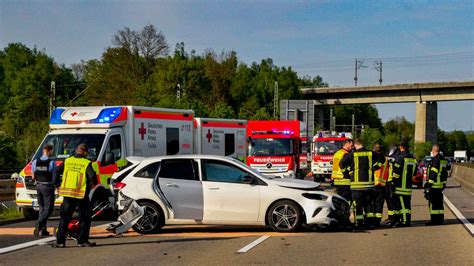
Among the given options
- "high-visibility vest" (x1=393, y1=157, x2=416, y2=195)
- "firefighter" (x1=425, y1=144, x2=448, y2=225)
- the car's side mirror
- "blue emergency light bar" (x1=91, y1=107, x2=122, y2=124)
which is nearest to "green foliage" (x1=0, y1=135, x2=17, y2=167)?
"blue emergency light bar" (x1=91, y1=107, x2=122, y2=124)

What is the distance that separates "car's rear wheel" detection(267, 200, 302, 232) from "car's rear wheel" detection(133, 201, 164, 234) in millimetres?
2096

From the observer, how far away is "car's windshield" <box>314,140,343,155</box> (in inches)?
1485

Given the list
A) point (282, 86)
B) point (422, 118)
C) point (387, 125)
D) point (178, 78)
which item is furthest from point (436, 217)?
point (387, 125)

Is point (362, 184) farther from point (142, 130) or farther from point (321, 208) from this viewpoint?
point (142, 130)

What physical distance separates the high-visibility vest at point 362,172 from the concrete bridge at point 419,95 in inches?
2528

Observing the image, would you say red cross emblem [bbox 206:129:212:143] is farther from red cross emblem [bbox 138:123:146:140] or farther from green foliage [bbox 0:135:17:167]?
green foliage [bbox 0:135:17:167]

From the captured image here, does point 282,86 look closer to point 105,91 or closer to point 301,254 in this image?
point 105,91

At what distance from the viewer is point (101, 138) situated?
17484 millimetres

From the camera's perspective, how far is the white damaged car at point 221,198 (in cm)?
1348

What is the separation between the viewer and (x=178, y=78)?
67.4m

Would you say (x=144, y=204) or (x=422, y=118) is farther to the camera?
(x=422, y=118)

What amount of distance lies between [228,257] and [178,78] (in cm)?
5740

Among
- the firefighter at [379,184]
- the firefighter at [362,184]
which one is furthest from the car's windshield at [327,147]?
the firefighter at [362,184]

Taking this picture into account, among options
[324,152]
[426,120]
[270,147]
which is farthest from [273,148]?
[426,120]
